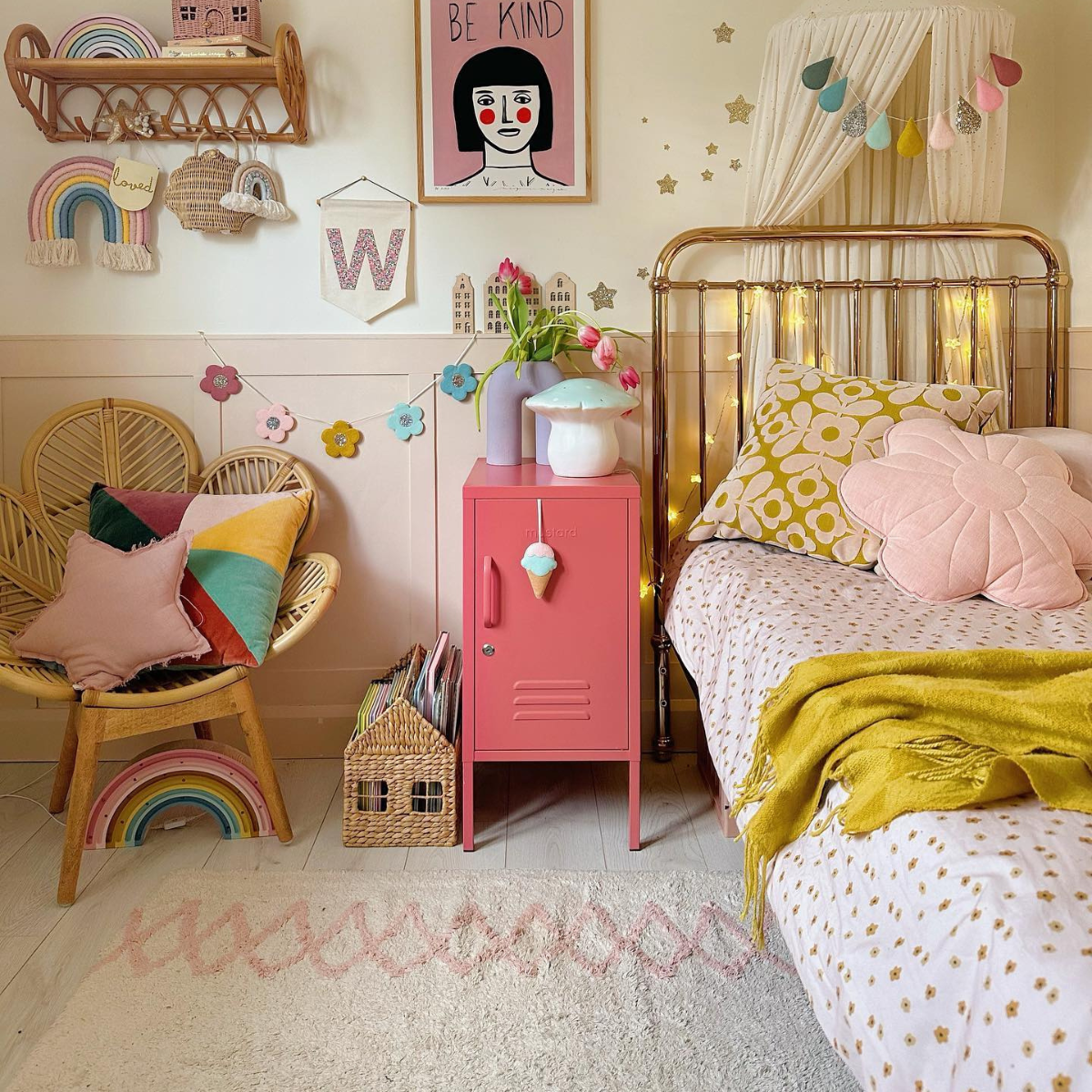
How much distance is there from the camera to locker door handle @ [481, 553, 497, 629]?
7.09 ft

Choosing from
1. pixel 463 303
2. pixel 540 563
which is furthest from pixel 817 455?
pixel 463 303

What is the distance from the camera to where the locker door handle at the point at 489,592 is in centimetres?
216

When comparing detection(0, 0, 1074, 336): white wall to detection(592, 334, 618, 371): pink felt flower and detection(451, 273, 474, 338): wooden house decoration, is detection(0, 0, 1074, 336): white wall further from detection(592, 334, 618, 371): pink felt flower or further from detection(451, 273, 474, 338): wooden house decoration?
detection(592, 334, 618, 371): pink felt flower

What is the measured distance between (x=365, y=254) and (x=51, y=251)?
Answer: 77 cm

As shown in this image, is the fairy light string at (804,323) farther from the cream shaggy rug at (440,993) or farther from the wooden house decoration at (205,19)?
the wooden house decoration at (205,19)

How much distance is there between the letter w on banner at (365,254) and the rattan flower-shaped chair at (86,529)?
0.45 m

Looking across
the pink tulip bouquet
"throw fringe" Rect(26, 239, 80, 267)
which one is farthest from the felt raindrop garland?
"throw fringe" Rect(26, 239, 80, 267)

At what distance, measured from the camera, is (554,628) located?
7.20ft

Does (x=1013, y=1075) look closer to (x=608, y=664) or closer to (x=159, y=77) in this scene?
(x=608, y=664)

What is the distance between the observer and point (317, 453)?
273 cm

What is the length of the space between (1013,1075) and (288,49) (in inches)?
98.2

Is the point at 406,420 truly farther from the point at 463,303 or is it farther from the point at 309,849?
the point at 309,849

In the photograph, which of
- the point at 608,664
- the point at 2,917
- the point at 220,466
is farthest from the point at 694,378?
the point at 2,917

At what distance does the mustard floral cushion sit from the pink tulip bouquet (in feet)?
1.19
